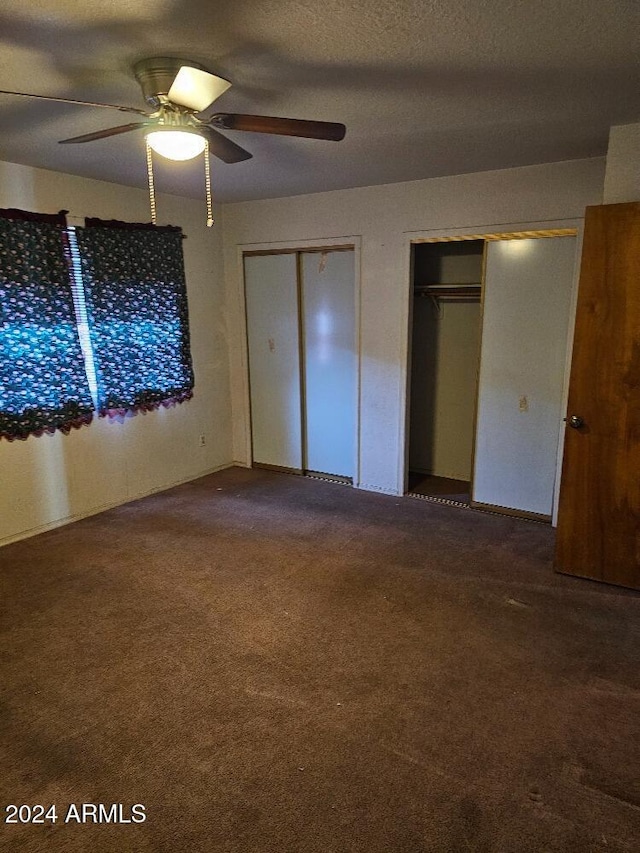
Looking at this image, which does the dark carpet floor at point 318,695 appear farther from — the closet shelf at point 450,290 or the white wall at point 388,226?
the closet shelf at point 450,290

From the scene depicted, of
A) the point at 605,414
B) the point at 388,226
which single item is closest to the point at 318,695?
the point at 605,414

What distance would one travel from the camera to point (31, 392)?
3.55 m

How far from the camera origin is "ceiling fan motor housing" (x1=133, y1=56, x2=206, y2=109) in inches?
76.7

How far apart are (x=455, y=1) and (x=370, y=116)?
966 millimetres

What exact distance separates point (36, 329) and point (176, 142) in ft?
6.58

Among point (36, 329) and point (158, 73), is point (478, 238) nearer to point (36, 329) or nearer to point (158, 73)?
point (158, 73)

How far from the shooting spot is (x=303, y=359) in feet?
15.8

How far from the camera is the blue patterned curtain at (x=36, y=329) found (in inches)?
133

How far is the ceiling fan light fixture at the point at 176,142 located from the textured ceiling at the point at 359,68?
247 millimetres

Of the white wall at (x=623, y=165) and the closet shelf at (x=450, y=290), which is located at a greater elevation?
the white wall at (x=623, y=165)

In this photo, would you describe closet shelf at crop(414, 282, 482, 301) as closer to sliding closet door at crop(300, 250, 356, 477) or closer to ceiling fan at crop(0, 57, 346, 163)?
sliding closet door at crop(300, 250, 356, 477)

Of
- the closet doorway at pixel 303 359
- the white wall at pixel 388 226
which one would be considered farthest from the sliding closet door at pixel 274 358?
the white wall at pixel 388 226

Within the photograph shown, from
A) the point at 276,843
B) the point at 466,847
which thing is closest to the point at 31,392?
the point at 276,843

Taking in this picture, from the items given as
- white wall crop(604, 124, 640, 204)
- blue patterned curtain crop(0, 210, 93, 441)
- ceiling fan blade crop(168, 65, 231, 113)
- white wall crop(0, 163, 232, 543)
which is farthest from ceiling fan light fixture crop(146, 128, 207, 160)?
white wall crop(604, 124, 640, 204)
